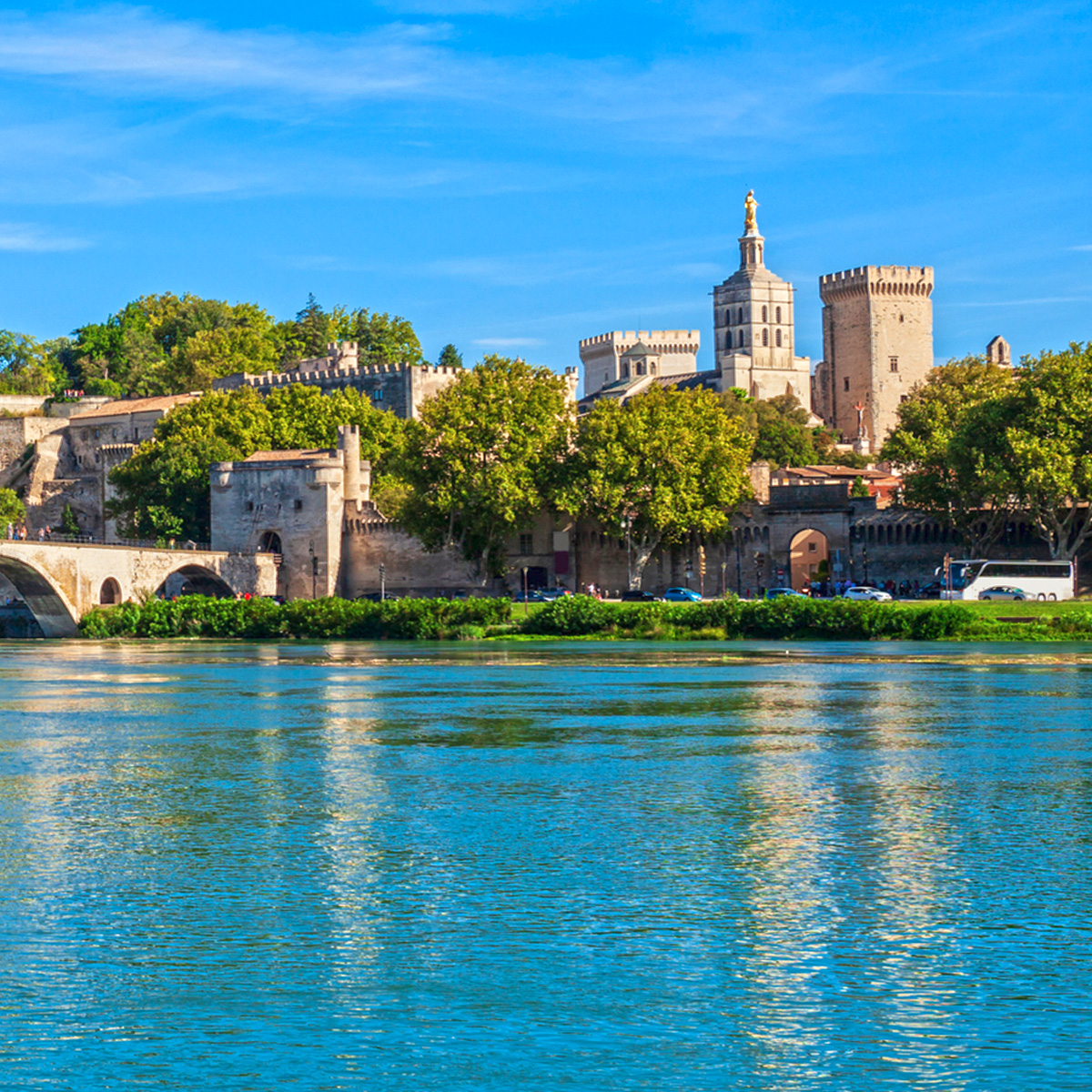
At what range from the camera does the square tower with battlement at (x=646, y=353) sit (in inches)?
6526

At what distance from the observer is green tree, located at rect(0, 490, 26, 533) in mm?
87875

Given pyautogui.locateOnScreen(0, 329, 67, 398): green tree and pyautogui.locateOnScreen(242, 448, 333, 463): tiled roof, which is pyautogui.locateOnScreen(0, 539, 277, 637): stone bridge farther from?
pyautogui.locateOnScreen(0, 329, 67, 398): green tree

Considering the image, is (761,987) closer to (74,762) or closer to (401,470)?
(74,762)

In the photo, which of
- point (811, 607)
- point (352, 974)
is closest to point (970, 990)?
point (352, 974)

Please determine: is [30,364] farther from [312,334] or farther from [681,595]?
[681,595]

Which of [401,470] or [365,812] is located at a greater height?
[401,470]

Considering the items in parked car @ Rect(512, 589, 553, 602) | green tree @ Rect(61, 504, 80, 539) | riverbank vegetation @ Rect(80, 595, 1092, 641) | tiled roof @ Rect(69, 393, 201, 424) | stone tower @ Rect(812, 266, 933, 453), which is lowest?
riverbank vegetation @ Rect(80, 595, 1092, 641)

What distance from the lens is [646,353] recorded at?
543ft

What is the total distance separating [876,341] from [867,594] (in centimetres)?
6952

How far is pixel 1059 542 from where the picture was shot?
193 ft

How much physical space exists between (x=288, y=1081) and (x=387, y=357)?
97362mm

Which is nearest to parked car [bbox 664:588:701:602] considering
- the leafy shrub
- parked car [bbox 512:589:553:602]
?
parked car [bbox 512:589:553:602]

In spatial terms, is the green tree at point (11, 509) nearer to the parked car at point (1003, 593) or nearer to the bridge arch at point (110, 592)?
the bridge arch at point (110, 592)

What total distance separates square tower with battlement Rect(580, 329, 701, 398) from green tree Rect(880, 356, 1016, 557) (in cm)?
9232
